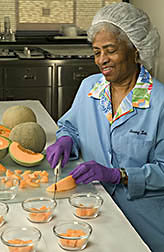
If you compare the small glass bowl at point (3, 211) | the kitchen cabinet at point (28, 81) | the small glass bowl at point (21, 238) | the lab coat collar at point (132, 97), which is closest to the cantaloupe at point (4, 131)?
the lab coat collar at point (132, 97)

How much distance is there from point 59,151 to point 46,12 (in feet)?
11.1

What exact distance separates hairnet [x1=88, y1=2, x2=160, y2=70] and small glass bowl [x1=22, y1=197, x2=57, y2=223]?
782mm

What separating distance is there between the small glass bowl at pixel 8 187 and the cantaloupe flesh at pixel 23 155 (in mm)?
201

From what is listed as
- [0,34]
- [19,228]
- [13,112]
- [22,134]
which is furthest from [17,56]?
[19,228]

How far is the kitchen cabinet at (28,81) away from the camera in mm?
4250

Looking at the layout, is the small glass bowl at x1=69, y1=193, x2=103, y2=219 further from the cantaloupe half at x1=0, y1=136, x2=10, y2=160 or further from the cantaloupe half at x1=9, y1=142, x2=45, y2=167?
the cantaloupe half at x1=0, y1=136, x2=10, y2=160

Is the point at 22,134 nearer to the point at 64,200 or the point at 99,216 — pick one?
the point at 64,200

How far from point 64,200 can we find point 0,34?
3.59 metres

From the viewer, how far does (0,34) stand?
15.4 feet

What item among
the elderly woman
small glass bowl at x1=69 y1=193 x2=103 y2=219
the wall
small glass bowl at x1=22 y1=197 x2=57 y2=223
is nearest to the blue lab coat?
the elderly woman

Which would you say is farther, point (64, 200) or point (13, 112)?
point (13, 112)

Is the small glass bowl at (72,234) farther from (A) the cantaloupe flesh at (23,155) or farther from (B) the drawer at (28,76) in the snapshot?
(B) the drawer at (28,76)

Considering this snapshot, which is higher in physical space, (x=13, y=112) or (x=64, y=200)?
(x=13, y=112)

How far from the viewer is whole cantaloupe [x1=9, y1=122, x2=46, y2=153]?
1750mm
